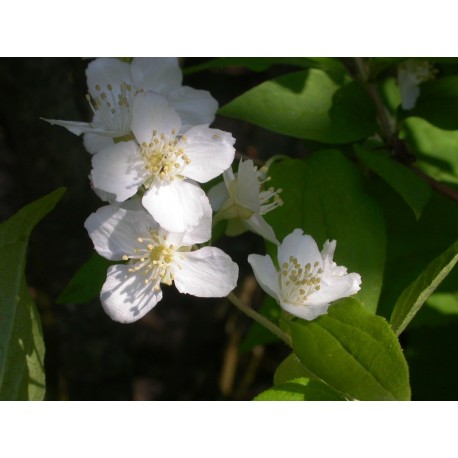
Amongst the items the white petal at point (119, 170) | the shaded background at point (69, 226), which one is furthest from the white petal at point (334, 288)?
the shaded background at point (69, 226)

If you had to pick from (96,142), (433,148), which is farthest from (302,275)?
(433,148)

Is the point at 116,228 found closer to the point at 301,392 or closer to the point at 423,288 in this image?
the point at 301,392

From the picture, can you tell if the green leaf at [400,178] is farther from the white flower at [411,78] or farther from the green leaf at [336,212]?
the white flower at [411,78]

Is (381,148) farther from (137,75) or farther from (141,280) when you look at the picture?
(141,280)

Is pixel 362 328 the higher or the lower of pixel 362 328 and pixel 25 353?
the higher

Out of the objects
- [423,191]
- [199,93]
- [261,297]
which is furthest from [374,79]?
[261,297]
